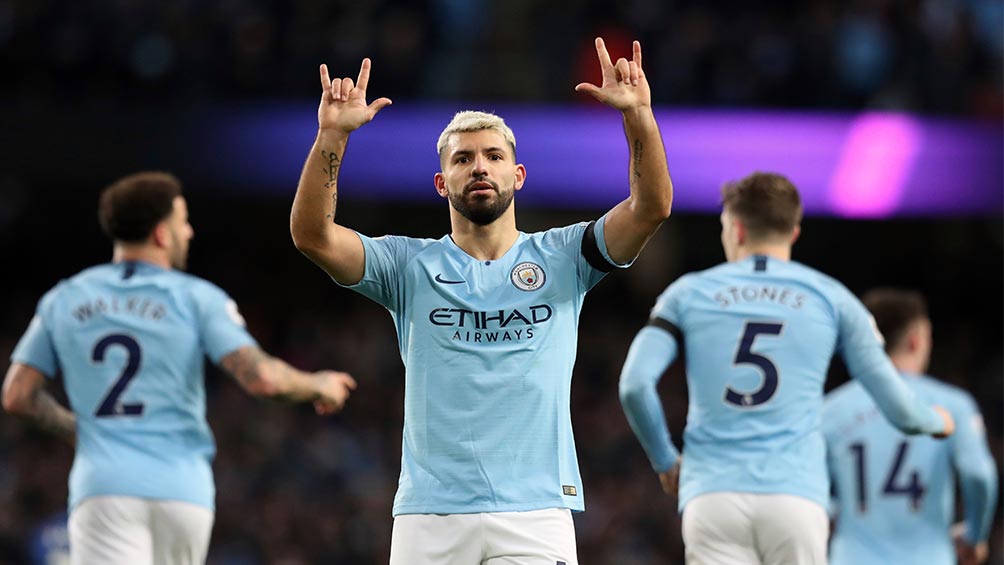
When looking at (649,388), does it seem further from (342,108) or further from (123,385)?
(123,385)

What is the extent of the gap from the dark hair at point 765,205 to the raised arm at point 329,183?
176 centimetres

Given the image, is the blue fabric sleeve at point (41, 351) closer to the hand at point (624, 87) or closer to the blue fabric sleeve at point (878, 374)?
the hand at point (624, 87)

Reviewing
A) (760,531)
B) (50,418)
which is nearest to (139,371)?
(50,418)

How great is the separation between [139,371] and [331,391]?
2.85ft

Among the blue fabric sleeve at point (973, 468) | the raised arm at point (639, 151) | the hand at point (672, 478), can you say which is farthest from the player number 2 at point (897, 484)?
the raised arm at point (639, 151)

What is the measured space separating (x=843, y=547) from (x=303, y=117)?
1011cm

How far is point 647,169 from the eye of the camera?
4625 millimetres

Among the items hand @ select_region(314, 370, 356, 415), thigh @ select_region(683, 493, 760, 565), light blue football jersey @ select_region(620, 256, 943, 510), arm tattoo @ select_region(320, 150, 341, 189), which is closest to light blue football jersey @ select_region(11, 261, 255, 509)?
hand @ select_region(314, 370, 356, 415)

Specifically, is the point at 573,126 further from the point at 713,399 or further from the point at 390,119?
the point at 713,399

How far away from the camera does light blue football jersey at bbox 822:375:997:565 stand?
6617mm

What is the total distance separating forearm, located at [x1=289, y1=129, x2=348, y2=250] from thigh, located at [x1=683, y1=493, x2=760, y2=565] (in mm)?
1855

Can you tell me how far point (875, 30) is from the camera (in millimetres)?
16922

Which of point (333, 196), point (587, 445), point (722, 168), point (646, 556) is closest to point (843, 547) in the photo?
point (333, 196)

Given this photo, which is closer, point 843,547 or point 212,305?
point 212,305
